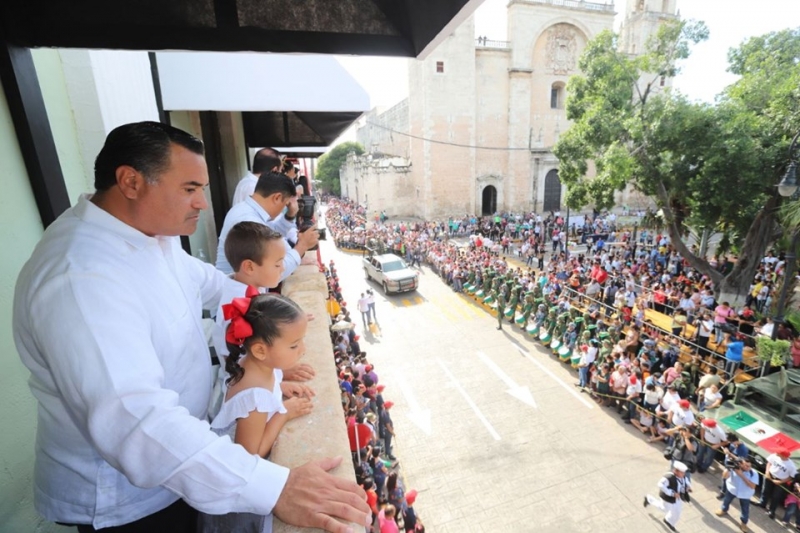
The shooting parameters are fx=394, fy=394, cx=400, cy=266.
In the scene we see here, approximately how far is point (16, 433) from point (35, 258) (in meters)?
1.34

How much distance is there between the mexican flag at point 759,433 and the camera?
695cm

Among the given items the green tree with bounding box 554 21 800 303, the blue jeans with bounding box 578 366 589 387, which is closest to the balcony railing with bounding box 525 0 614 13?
the green tree with bounding box 554 21 800 303

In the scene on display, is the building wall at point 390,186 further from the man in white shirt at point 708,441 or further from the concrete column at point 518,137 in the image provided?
the man in white shirt at point 708,441

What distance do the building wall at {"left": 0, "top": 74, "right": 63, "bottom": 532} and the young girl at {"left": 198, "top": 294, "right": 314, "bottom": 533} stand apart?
3.53 feet

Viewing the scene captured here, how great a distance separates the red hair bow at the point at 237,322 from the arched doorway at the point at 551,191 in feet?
124

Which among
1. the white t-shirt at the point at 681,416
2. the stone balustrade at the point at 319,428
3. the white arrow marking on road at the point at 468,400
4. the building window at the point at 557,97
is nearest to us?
the stone balustrade at the point at 319,428

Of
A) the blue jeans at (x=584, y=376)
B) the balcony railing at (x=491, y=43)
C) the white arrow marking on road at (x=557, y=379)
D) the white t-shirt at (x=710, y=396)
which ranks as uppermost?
the balcony railing at (x=491, y=43)

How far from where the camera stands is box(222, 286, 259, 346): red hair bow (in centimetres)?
170

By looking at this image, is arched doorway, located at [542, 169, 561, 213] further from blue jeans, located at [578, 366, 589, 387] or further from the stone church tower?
blue jeans, located at [578, 366, 589, 387]

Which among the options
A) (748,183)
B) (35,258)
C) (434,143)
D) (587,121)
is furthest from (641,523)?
Result: (434,143)

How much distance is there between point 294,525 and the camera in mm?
1295

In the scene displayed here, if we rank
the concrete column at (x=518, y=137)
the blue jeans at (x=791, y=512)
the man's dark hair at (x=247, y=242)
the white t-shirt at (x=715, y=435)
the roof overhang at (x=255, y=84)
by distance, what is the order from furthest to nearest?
the concrete column at (x=518, y=137), the white t-shirt at (x=715, y=435), the blue jeans at (x=791, y=512), the roof overhang at (x=255, y=84), the man's dark hair at (x=247, y=242)

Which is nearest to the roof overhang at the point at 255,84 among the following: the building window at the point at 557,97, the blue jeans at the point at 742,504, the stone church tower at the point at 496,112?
the blue jeans at the point at 742,504

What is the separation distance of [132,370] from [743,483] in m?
8.81
